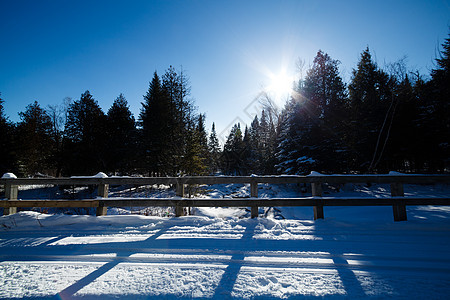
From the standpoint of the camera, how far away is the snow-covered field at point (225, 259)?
185 centimetres

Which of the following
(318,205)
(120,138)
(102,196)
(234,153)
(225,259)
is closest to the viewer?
(225,259)

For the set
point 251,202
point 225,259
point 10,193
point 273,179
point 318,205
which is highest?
point 273,179

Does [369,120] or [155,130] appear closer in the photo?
[369,120]

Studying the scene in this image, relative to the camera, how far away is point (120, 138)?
2247 centimetres

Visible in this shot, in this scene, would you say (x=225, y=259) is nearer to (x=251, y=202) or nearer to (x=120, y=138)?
(x=251, y=202)

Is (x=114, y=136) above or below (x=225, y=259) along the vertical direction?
above

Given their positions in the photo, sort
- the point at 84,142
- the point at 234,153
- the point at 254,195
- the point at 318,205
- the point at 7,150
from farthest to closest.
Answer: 1. the point at 234,153
2. the point at 84,142
3. the point at 7,150
4. the point at 254,195
5. the point at 318,205

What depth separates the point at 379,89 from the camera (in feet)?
64.4

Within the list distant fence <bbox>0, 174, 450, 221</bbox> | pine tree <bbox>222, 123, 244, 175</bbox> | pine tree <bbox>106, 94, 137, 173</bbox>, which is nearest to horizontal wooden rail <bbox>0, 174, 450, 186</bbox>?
distant fence <bbox>0, 174, 450, 221</bbox>

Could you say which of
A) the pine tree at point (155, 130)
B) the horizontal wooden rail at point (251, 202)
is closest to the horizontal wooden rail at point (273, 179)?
the horizontal wooden rail at point (251, 202)

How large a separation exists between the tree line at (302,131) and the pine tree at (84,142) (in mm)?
98

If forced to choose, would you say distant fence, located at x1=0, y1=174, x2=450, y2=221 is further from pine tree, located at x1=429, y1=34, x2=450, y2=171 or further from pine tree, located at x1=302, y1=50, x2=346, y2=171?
pine tree, located at x1=429, y1=34, x2=450, y2=171

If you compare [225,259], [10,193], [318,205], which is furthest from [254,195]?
[10,193]

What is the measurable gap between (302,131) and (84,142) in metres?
22.9
